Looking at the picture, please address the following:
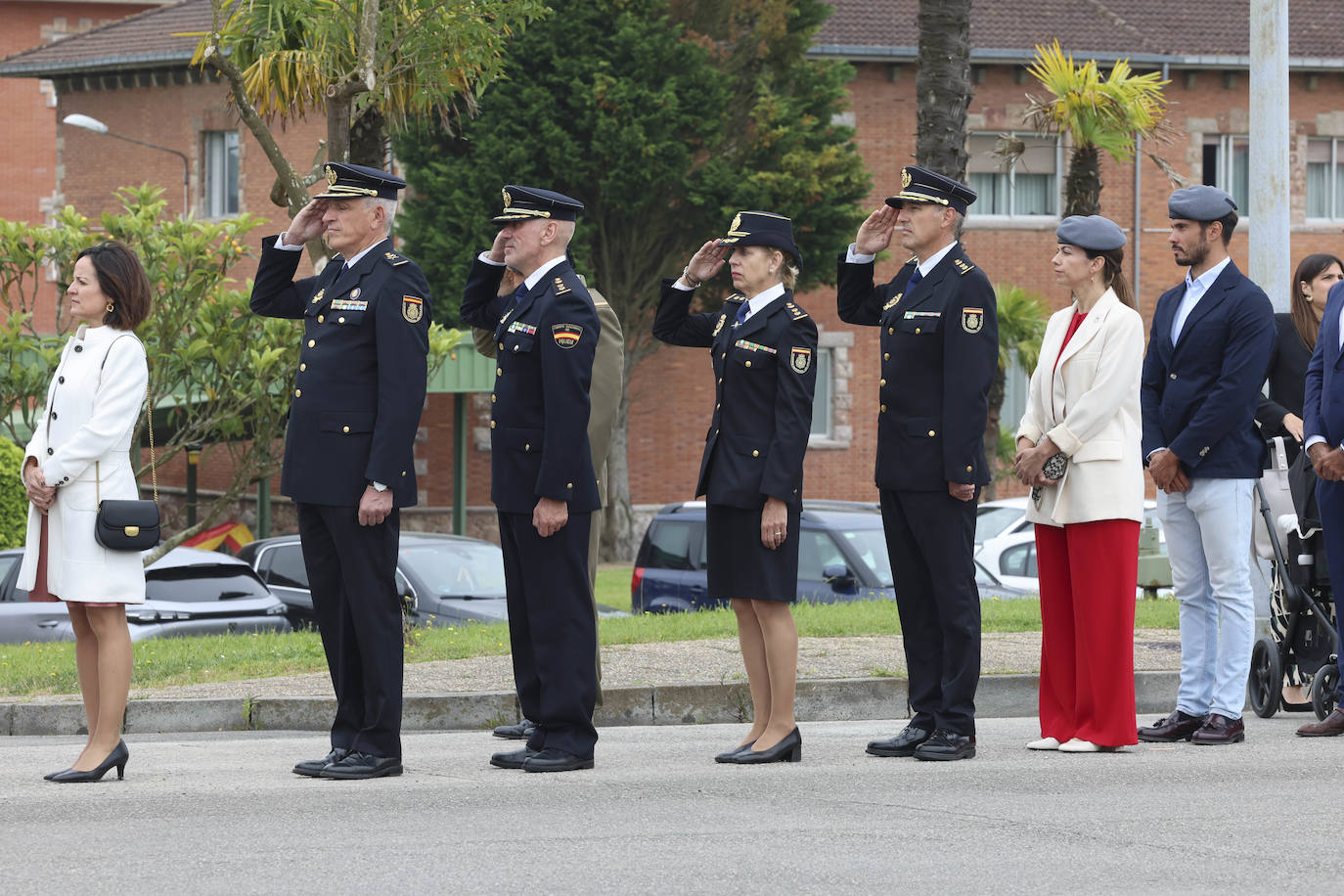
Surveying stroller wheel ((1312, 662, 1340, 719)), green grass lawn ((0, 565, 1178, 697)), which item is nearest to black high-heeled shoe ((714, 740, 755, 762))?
stroller wheel ((1312, 662, 1340, 719))

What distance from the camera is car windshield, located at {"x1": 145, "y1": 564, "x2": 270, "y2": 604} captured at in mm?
15484

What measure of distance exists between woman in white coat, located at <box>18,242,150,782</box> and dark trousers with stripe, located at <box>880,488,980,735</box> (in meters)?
3.10

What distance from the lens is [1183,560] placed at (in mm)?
8562

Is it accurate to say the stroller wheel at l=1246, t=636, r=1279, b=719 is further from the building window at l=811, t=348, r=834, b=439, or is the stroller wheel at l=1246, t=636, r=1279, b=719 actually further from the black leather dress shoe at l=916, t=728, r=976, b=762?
the building window at l=811, t=348, r=834, b=439

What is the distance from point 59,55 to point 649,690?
2989cm

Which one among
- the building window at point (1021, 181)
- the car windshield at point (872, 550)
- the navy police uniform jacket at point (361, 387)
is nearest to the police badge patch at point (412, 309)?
the navy police uniform jacket at point (361, 387)

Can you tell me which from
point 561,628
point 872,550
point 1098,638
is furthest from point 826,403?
point 561,628

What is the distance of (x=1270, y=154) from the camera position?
42.1ft

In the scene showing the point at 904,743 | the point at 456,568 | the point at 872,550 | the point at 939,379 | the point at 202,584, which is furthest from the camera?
the point at 872,550

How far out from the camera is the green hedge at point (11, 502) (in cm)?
2245

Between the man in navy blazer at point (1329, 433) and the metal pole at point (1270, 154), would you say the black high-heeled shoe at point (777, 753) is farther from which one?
the metal pole at point (1270, 154)

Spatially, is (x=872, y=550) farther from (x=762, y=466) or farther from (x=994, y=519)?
(x=762, y=466)

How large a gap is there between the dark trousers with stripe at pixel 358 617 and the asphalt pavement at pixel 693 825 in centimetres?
28

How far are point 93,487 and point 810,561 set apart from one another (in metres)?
10.6
